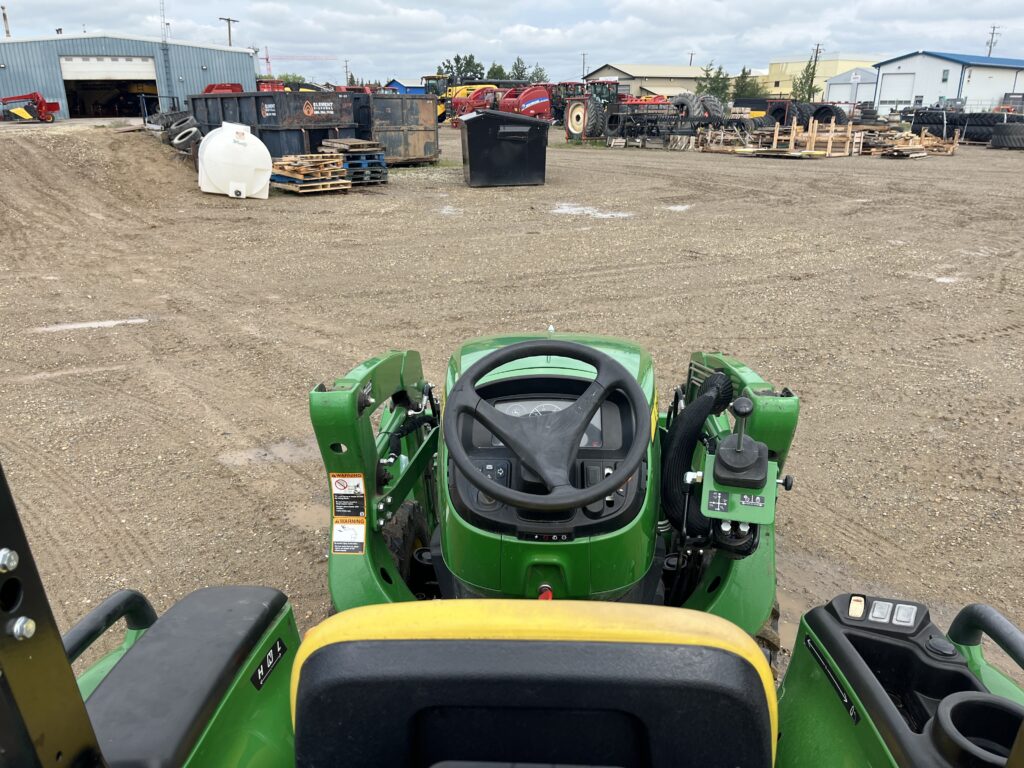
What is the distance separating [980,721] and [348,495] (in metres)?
1.87

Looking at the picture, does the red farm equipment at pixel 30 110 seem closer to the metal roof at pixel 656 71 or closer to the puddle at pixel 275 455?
the puddle at pixel 275 455

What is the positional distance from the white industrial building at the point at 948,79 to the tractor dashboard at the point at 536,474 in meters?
66.2

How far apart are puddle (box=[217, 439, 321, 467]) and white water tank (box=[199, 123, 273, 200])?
10.1 m

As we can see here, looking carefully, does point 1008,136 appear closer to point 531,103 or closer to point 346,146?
point 531,103

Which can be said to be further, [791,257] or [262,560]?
[791,257]

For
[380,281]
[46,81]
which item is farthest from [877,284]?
[46,81]

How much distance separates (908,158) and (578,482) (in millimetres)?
24609

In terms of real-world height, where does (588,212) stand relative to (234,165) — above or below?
below

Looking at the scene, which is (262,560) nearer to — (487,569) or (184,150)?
(487,569)

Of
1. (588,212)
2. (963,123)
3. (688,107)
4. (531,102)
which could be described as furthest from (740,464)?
(963,123)

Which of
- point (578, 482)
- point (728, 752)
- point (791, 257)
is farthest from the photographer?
point (791, 257)

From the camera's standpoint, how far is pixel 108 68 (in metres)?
34.2

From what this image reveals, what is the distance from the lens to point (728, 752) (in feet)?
3.83

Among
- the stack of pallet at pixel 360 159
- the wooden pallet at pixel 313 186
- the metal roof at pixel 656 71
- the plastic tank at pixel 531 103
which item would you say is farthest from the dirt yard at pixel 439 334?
the metal roof at pixel 656 71
